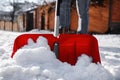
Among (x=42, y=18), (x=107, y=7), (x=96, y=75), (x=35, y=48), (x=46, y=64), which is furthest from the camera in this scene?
(x=42, y=18)

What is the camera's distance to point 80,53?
2.47m

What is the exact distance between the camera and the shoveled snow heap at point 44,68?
6.66 feet

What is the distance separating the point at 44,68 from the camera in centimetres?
216

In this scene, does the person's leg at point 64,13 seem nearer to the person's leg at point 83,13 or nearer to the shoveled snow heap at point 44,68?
the person's leg at point 83,13

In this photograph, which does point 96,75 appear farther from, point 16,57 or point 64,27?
point 64,27

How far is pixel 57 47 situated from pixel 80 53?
196 mm

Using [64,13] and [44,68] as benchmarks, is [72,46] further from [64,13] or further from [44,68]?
[64,13]

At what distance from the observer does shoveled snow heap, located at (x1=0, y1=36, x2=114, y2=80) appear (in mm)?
2029

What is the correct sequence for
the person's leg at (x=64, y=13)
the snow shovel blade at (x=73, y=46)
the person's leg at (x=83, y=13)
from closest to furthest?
the snow shovel blade at (x=73, y=46) → the person's leg at (x=83, y=13) → the person's leg at (x=64, y=13)

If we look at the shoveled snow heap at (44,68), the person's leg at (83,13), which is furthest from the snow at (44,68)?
the person's leg at (83,13)

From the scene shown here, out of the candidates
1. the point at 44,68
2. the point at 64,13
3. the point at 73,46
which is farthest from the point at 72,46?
the point at 64,13

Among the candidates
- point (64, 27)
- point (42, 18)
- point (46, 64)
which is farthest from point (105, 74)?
point (42, 18)

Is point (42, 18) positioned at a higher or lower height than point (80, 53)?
lower

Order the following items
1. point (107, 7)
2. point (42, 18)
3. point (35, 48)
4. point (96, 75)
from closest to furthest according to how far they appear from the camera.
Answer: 1. point (96, 75)
2. point (35, 48)
3. point (107, 7)
4. point (42, 18)
